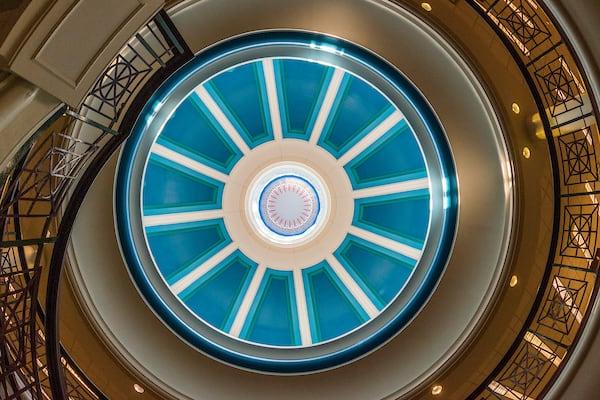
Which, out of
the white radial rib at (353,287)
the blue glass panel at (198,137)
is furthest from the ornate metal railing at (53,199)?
the white radial rib at (353,287)

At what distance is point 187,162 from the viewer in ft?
44.6

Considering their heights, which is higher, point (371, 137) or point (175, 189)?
point (371, 137)

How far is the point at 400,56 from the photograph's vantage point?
9.23 m

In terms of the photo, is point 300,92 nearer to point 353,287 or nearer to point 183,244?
point 183,244

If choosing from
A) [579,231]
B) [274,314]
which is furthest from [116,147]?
[274,314]

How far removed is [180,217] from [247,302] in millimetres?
2837

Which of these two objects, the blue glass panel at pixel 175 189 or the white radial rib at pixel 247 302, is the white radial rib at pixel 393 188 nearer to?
the white radial rib at pixel 247 302

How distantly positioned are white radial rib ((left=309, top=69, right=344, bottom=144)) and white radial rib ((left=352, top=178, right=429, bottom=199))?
1883 mm

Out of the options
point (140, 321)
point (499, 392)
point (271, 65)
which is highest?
point (271, 65)

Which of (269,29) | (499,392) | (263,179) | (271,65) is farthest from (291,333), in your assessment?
(269,29)

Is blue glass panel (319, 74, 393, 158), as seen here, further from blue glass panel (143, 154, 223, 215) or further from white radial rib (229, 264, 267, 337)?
white radial rib (229, 264, 267, 337)

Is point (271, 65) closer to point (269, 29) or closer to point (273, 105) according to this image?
point (273, 105)

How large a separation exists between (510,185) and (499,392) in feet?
12.2

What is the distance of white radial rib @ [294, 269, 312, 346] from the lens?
13.1m
